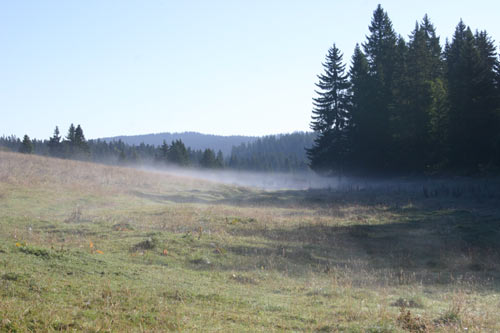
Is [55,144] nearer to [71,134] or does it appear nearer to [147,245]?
[71,134]

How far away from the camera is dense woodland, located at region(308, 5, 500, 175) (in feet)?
115

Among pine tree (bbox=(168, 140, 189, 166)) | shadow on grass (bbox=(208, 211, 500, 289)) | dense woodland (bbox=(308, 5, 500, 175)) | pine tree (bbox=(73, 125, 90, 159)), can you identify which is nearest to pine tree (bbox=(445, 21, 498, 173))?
dense woodland (bbox=(308, 5, 500, 175))

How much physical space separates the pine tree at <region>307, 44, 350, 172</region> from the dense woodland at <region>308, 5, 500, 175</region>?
13cm

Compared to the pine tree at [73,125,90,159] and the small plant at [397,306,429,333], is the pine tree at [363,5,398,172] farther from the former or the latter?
the pine tree at [73,125,90,159]

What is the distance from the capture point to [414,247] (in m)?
14.9

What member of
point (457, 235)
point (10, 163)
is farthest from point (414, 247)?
point (10, 163)

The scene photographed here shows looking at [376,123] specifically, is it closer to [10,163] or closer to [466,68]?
[466,68]

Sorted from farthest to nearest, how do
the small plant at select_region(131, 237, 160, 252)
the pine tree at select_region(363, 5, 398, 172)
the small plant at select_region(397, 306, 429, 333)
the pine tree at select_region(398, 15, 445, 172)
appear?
the pine tree at select_region(363, 5, 398, 172)
the pine tree at select_region(398, 15, 445, 172)
the small plant at select_region(131, 237, 160, 252)
the small plant at select_region(397, 306, 429, 333)

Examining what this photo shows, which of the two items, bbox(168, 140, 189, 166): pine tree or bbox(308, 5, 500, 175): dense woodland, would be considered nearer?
bbox(308, 5, 500, 175): dense woodland

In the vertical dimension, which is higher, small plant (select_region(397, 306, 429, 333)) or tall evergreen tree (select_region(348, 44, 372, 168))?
tall evergreen tree (select_region(348, 44, 372, 168))

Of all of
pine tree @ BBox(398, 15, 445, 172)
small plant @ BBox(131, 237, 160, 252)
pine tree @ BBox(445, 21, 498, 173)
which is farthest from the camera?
pine tree @ BBox(398, 15, 445, 172)

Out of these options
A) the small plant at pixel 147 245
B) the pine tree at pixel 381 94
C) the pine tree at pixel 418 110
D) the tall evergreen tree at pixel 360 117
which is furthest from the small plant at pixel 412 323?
the tall evergreen tree at pixel 360 117

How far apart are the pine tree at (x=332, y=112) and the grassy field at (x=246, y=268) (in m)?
25.2

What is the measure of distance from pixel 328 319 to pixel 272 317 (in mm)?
1005
